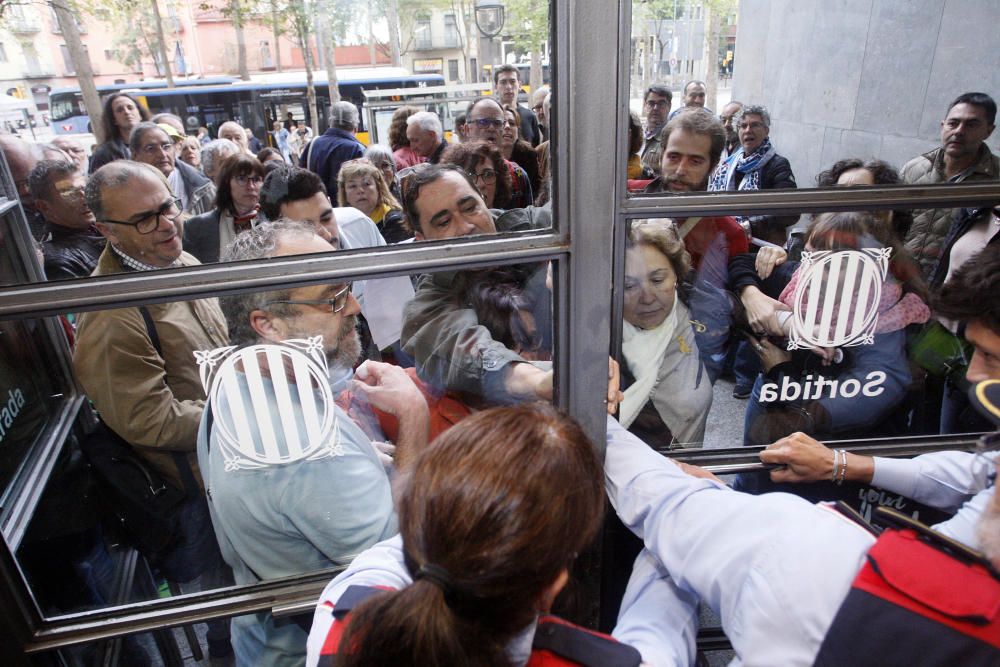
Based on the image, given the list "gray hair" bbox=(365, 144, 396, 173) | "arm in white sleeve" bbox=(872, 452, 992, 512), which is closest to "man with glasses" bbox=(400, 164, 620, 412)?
"arm in white sleeve" bbox=(872, 452, 992, 512)

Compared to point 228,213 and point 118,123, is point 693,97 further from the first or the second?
point 118,123

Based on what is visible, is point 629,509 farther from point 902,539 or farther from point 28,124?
→ point 28,124

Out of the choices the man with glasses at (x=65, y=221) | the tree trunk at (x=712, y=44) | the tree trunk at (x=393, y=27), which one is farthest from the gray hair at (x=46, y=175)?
the tree trunk at (x=712, y=44)

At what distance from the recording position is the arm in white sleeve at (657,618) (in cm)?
100

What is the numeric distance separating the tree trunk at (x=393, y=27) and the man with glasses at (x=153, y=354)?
620 mm

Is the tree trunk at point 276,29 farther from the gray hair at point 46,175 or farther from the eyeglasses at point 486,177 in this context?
the gray hair at point 46,175

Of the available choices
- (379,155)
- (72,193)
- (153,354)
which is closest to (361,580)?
(153,354)

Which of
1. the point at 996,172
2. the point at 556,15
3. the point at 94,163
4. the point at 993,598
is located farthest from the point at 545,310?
the point at 94,163

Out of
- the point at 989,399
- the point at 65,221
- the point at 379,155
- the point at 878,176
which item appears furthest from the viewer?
the point at 379,155

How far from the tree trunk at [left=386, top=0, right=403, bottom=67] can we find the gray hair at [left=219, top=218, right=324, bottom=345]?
481 mm

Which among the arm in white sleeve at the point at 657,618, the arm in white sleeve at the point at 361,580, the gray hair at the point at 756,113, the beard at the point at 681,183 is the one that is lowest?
the arm in white sleeve at the point at 657,618

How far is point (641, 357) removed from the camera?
134cm

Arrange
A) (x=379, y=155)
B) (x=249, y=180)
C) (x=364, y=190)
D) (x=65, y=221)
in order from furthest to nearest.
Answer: (x=379, y=155), (x=364, y=190), (x=249, y=180), (x=65, y=221)

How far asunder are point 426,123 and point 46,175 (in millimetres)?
1905
